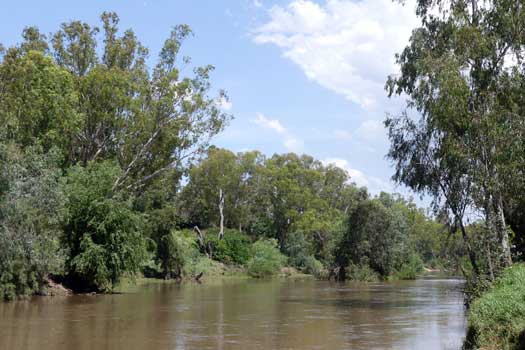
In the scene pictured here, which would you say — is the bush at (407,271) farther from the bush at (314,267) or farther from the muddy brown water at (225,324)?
the muddy brown water at (225,324)

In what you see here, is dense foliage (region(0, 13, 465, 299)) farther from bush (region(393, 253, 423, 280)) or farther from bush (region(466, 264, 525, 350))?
bush (region(466, 264, 525, 350))

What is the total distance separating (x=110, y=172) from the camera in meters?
38.0

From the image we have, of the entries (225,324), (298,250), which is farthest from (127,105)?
(298,250)

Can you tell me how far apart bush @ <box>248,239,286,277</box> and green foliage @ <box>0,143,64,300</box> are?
128ft

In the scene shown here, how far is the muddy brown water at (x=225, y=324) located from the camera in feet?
56.0

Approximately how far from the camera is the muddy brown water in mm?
17062

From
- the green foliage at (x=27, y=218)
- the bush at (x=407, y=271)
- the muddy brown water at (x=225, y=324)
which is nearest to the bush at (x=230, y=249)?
the bush at (x=407, y=271)

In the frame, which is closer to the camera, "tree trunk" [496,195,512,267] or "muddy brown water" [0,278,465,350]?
"muddy brown water" [0,278,465,350]

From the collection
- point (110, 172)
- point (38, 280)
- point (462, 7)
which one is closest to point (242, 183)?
point (110, 172)

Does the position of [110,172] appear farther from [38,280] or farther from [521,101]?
[521,101]

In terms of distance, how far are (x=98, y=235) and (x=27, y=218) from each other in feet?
27.3

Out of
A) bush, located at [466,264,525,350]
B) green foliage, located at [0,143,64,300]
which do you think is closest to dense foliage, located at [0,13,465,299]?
green foliage, located at [0,143,64,300]

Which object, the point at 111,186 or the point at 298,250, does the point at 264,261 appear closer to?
the point at 298,250

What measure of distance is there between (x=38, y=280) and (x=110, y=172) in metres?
8.35
